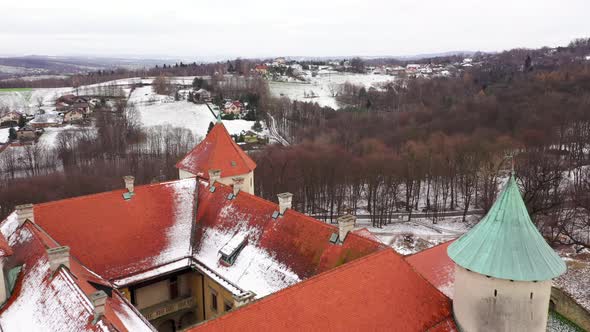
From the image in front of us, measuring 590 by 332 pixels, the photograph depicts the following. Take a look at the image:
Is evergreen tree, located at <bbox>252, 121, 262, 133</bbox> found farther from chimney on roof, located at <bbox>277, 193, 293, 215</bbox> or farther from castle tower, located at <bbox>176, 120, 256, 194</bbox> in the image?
chimney on roof, located at <bbox>277, 193, 293, 215</bbox>

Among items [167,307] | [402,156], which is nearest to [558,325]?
[167,307]

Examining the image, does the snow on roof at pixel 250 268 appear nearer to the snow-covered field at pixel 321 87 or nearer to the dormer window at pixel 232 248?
the dormer window at pixel 232 248

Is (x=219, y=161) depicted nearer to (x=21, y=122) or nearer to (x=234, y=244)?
(x=234, y=244)

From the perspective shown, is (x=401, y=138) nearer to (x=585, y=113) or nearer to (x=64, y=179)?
(x=585, y=113)

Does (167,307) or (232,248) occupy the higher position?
(232,248)

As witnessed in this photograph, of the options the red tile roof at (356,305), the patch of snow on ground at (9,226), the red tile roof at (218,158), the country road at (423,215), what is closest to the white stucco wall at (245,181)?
the red tile roof at (218,158)

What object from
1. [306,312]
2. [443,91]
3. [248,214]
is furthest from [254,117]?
[306,312]

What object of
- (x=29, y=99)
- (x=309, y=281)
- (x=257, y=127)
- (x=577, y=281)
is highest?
(x=309, y=281)
